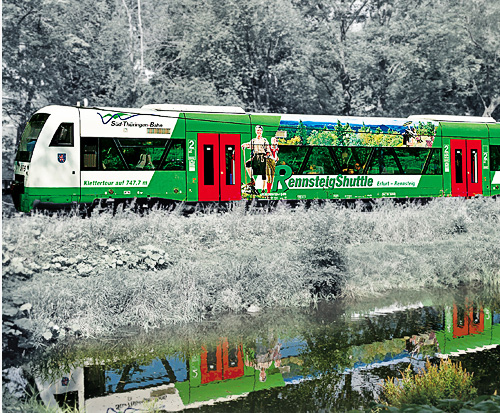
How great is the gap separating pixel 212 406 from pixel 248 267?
14.8ft

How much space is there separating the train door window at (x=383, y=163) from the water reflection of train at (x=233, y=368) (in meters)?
12.2

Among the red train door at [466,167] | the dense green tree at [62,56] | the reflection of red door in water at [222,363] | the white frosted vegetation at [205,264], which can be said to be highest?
the dense green tree at [62,56]

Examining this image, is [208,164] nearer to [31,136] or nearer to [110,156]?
[110,156]

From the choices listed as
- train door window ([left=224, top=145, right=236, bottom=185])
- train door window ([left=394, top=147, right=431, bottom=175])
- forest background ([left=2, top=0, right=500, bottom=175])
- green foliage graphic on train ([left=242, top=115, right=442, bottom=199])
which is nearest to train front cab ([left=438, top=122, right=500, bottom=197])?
green foliage graphic on train ([left=242, top=115, right=442, bottom=199])

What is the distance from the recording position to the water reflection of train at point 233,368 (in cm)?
664

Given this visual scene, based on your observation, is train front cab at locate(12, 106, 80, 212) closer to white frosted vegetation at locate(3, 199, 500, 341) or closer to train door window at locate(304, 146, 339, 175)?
white frosted vegetation at locate(3, 199, 500, 341)

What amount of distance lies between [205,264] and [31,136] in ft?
28.1

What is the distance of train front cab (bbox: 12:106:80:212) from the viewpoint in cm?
1678

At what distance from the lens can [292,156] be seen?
1988cm

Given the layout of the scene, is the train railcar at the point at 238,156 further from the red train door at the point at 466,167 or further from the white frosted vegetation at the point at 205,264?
the white frosted vegetation at the point at 205,264

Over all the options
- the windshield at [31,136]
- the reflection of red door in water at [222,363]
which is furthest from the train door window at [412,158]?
the reflection of red door in water at [222,363]

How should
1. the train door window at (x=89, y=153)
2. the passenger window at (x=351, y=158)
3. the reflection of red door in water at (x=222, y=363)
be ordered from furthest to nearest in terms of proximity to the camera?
the passenger window at (x=351, y=158) < the train door window at (x=89, y=153) < the reflection of red door in water at (x=222, y=363)

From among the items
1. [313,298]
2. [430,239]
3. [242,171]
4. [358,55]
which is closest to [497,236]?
[430,239]

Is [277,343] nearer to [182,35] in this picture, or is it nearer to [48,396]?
[48,396]
